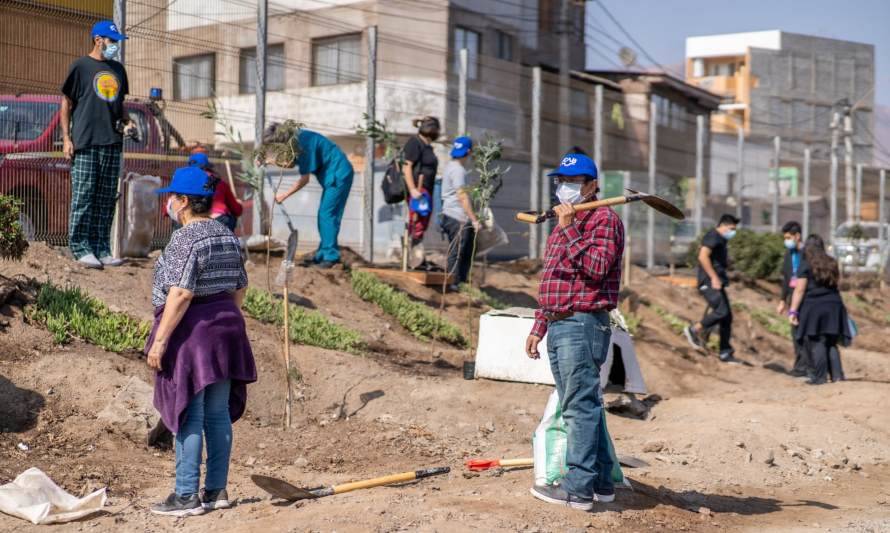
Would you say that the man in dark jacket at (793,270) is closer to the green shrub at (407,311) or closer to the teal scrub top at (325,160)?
the green shrub at (407,311)

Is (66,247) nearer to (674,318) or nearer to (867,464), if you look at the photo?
(867,464)

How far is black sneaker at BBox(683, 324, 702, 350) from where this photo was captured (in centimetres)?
1496

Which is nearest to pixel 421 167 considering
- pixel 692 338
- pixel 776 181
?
pixel 692 338

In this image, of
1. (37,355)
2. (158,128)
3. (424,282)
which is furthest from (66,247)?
(424,282)

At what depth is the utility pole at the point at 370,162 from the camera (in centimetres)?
1423

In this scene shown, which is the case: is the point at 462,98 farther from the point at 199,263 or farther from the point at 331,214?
the point at 199,263

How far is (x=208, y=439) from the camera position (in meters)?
6.10

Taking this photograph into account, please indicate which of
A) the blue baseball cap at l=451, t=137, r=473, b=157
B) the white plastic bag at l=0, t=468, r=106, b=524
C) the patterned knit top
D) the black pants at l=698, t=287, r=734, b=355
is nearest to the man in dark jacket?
the black pants at l=698, t=287, r=734, b=355

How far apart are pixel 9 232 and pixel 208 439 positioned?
10.5 feet

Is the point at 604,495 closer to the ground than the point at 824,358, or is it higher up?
closer to the ground

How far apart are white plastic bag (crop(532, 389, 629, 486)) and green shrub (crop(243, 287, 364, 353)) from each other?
3949 millimetres

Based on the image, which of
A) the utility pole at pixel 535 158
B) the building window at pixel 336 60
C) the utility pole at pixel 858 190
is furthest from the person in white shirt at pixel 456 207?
the utility pole at pixel 858 190

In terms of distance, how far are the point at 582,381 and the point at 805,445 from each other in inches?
145

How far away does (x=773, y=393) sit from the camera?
11.9 meters
